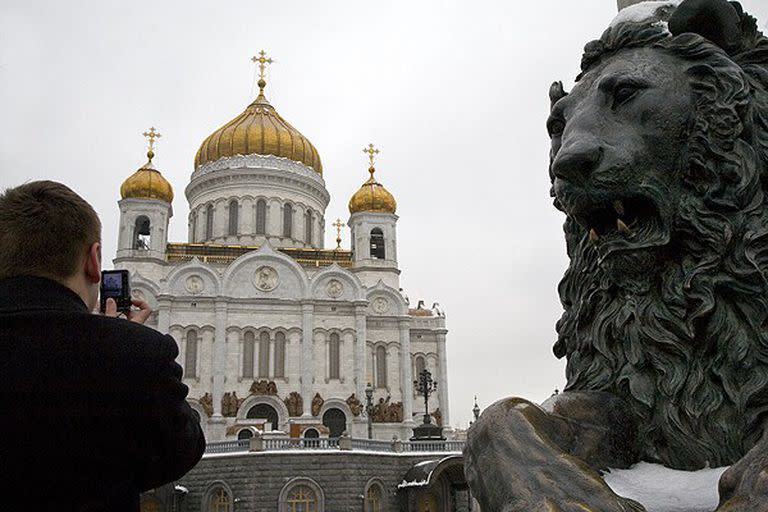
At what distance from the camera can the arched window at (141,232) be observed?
41744 mm

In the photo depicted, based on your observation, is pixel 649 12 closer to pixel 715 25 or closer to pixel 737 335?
pixel 715 25

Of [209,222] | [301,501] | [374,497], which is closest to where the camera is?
[301,501]

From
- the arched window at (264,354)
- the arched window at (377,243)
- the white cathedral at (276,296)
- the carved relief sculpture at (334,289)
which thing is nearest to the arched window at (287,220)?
the white cathedral at (276,296)

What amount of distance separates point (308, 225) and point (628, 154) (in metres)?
43.3

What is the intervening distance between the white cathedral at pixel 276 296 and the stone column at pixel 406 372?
0.08 meters

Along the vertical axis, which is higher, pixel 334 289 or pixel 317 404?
pixel 334 289

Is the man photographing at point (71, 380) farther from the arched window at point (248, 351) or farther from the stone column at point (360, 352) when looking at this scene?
the stone column at point (360, 352)

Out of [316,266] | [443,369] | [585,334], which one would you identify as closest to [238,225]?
[316,266]

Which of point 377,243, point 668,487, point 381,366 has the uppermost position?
point 377,243

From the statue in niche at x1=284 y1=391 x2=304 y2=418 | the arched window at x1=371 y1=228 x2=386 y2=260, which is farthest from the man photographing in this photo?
the arched window at x1=371 y1=228 x2=386 y2=260

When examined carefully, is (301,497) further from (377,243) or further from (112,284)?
(112,284)

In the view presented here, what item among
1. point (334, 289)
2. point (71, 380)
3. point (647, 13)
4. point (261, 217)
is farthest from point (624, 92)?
point (261, 217)

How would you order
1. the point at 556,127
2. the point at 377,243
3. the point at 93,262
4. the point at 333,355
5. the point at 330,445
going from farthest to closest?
the point at 377,243 < the point at 333,355 < the point at 330,445 < the point at 556,127 < the point at 93,262

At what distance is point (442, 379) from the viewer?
42.2m
